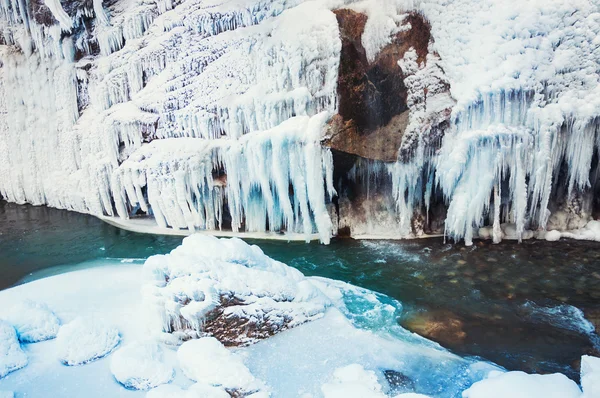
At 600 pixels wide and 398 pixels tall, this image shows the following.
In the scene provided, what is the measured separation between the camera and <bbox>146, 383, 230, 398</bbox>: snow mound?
17.1ft

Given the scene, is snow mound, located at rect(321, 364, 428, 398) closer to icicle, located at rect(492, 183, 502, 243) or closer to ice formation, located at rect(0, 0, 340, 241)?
ice formation, located at rect(0, 0, 340, 241)

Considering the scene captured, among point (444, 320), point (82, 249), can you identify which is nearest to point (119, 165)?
point (82, 249)

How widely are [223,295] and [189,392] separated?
1522mm

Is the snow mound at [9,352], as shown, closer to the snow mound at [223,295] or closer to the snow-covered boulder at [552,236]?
the snow mound at [223,295]

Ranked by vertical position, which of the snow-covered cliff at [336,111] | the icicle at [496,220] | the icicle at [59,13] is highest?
the icicle at [59,13]

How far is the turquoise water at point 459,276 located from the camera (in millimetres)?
6461

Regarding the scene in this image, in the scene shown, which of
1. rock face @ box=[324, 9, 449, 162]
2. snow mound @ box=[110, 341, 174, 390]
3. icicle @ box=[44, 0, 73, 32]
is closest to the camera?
snow mound @ box=[110, 341, 174, 390]

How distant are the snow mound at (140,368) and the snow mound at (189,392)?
0.27 meters

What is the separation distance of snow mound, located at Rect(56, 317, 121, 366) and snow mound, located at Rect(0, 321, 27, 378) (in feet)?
1.53

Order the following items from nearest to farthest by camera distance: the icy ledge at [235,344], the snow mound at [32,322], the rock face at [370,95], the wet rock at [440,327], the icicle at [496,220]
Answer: the icy ledge at [235,344]
the snow mound at [32,322]
the wet rock at [440,327]
the icicle at [496,220]
the rock face at [370,95]

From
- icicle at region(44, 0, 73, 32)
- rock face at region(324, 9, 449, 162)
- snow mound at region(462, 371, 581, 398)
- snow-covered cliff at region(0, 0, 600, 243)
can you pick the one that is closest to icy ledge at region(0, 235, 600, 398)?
snow mound at region(462, 371, 581, 398)

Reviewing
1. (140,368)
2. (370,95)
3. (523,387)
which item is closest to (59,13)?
(370,95)

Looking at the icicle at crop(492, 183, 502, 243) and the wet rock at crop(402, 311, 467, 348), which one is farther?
the icicle at crop(492, 183, 502, 243)

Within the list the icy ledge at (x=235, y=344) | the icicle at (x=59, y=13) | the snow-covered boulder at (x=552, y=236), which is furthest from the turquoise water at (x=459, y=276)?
the icicle at (x=59, y=13)
